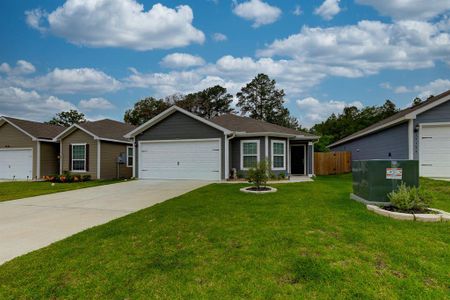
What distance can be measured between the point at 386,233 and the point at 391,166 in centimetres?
250

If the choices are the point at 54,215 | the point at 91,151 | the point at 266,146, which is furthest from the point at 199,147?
the point at 54,215

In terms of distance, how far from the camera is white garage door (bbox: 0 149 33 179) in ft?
59.7

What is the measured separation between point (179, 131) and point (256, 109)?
30.9 m

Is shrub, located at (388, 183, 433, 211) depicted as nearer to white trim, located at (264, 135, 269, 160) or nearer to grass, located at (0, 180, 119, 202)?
white trim, located at (264, 135, 269, 160)

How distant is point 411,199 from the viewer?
573 cm

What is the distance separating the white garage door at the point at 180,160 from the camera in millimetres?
14367

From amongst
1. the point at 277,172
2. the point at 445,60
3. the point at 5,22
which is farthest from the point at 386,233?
the point at 5,22

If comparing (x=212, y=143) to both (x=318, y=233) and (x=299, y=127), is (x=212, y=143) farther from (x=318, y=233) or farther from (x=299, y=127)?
(x=299, y=127)

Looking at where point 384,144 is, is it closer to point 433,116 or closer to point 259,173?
point 433,116

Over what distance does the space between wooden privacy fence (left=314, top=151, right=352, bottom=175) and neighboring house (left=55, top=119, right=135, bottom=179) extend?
13954mm

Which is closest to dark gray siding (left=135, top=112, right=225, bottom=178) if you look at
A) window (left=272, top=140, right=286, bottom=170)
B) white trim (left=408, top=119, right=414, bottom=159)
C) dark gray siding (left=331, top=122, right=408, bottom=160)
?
window (left=272, top=140, right=286, bottom=170)

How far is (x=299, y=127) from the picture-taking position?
149ft

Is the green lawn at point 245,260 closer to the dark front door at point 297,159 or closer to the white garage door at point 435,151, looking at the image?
the white garage door at point 435,151

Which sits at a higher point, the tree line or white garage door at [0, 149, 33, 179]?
the tree line
